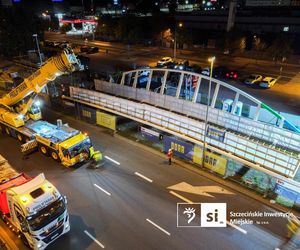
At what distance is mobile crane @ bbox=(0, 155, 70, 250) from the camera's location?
13.5 m

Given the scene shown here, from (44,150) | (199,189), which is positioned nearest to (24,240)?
(44,150)

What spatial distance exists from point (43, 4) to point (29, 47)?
62.2 meters

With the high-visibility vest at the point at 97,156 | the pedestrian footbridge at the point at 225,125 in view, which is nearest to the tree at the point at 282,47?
the pedestrian footbridge at the point at 225,125

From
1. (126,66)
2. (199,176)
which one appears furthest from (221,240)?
(126,66)

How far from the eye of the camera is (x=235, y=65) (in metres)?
52.3

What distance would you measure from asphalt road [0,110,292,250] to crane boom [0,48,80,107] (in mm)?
4909

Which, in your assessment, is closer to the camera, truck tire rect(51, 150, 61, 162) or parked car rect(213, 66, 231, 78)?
truck tire rect(51, 150, 61, 162)

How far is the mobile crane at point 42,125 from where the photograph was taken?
848 inches

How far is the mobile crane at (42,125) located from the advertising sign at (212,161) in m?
8.93

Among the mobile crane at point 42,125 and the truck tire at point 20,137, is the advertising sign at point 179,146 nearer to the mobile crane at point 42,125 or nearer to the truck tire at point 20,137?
the mobile crane at point 42,125

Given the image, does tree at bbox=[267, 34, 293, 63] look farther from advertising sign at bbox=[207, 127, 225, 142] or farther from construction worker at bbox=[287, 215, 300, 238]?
construction worker at bbox=[287, 215, 300, 238]

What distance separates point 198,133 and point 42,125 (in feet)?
49.3

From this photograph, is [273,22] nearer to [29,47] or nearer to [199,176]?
[199,176]

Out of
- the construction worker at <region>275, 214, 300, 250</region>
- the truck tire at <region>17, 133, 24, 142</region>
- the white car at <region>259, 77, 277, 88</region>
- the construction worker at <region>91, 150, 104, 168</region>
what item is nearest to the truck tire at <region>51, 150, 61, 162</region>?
the construction worker at <region>91, 150, 104, 168</region>
